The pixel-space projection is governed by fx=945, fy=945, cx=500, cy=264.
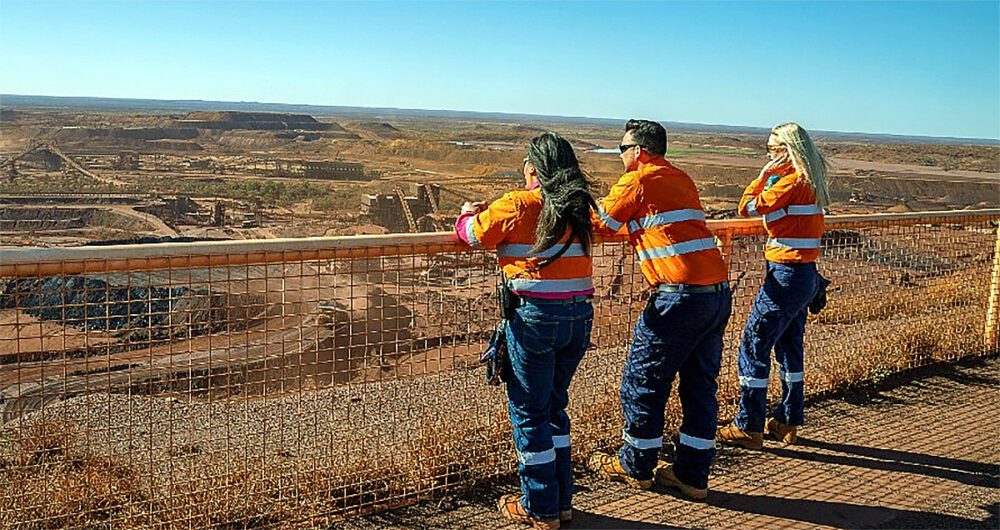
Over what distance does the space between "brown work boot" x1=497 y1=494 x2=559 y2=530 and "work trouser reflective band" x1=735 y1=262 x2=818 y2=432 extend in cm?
167

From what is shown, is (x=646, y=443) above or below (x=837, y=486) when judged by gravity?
above

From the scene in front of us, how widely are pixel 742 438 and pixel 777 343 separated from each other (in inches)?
24.2

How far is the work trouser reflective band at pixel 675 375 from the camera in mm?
4469

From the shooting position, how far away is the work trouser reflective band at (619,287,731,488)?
4469 millimetres

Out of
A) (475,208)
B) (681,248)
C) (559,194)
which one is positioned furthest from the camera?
(681,248)

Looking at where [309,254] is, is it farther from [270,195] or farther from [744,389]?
[270,195]

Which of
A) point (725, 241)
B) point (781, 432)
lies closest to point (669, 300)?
point (725, 241)

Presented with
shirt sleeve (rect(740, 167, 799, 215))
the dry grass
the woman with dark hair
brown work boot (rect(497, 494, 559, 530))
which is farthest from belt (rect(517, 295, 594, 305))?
the dry grass

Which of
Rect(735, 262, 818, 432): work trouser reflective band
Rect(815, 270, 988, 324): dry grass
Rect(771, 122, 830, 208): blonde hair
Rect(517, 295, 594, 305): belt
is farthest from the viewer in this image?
Rect(815, 270, 988, 324): dry grass

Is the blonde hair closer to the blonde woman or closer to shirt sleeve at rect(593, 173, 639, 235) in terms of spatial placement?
the blonde woman

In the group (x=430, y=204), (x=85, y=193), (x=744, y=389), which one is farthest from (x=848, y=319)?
(x=85, y=193)

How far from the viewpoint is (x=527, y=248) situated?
404 cm

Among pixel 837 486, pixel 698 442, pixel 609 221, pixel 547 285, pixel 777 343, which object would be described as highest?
pixel 609 221

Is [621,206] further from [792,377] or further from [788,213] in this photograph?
[792,377]
